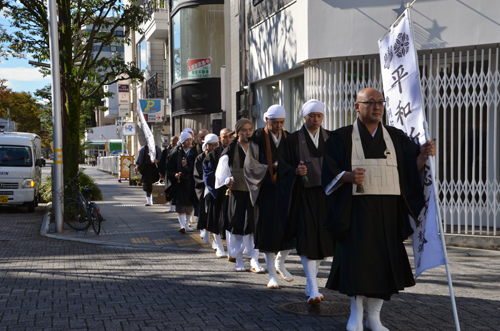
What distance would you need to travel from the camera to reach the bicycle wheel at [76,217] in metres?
12.1

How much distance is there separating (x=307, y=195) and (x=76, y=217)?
754 cm

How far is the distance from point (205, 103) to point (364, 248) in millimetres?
18425

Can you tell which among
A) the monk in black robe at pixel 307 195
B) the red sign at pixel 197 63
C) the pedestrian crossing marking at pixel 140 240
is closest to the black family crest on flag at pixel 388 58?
the monk in black robe at pixel 307 195

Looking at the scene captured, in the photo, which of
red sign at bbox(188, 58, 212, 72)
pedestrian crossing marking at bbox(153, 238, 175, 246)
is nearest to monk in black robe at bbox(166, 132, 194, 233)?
pedestrian crossing marking at bbox(153, 238, 175, 246)

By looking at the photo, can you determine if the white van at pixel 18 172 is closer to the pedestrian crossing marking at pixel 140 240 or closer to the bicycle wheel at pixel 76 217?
the bicycle wheel at pixel 76 217

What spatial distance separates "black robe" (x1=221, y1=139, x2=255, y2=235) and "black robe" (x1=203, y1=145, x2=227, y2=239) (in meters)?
0.83

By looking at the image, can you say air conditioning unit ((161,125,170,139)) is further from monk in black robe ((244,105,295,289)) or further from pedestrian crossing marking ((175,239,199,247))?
monk in black robe ((244,105,295,289))

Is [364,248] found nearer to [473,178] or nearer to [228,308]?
[228,308]

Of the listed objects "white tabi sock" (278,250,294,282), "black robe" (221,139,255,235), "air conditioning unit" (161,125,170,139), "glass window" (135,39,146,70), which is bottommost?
"white tabi sock" (278,250,294,282)

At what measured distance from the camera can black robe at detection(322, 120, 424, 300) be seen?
4586mm

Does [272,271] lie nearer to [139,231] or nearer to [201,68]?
[139,231]

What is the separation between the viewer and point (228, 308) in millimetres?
5750

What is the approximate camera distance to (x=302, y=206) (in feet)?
19.4

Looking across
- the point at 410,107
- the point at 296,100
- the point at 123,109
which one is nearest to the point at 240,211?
the point at 410,107
